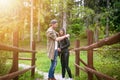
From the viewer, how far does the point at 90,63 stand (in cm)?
721

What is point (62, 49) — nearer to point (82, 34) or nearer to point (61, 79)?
point (61, 79)

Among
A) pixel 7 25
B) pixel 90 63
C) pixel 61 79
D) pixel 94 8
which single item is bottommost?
pixel 61 79

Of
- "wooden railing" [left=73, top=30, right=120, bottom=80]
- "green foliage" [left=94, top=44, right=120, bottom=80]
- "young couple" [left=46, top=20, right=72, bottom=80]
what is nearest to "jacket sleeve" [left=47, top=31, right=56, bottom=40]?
"young couple" [left=46, top=20, right=72, bottom=80]

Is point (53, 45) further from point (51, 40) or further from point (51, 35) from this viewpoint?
point (51, 35)

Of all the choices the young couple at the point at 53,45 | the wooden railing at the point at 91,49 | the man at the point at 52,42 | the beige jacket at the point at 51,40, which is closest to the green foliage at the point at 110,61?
the wooden railing at the point at 91,49

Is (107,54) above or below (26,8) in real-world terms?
below

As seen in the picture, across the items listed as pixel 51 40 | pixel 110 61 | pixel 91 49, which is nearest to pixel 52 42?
pixel 51 40

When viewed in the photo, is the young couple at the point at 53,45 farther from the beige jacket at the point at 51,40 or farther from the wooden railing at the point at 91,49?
the wooden railing at the point at 91,49

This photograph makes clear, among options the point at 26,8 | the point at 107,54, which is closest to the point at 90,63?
the point at 107,54

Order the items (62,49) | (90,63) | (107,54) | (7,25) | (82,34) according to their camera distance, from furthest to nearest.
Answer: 1. (82,34)
2. (107,54)
3. (62,49)
4. (7,25)
5. (90,63)

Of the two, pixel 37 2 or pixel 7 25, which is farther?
pixel 37 2

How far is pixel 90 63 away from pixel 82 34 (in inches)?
1875

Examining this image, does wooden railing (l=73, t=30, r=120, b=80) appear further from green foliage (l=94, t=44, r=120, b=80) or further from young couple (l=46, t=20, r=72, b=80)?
green foliage (l=94, t=44, r=120, b=80)

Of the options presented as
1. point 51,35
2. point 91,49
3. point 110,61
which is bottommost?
point 110,61
